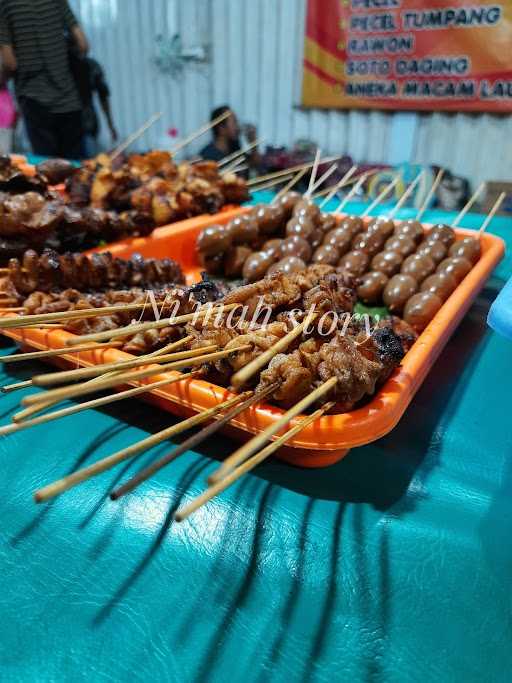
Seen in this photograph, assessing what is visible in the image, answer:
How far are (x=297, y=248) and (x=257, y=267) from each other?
10.5 inches

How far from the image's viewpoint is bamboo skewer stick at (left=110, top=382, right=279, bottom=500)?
875 mm

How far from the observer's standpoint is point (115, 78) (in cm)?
979

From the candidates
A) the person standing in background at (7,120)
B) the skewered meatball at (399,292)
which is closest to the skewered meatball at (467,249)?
the skewered meatball at (399,292)

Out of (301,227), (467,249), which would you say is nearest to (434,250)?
(467,249)

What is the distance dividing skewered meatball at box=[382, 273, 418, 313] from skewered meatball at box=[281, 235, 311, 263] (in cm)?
52

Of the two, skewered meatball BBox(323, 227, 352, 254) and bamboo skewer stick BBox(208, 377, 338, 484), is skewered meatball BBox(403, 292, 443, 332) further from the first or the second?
bamboo skewer stick BBox(208, 377, 338, 484)

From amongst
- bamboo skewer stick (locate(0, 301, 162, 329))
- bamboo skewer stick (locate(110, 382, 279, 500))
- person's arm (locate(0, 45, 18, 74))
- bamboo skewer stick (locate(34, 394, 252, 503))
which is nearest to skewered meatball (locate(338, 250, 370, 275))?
bamboo skewer stick (locate(0, 301, 162, 329))

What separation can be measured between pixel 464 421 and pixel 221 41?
808 cm

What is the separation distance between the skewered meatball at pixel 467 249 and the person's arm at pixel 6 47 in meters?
5.40

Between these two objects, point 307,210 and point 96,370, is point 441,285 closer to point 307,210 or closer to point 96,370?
point 307,210

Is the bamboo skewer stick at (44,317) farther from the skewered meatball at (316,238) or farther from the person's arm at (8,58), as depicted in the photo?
the person's arm at (8,58)

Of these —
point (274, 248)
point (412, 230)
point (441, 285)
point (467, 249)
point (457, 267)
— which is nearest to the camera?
point (441, 285)

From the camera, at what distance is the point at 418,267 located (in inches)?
107

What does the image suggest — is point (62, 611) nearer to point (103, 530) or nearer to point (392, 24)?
point (103, 530)
